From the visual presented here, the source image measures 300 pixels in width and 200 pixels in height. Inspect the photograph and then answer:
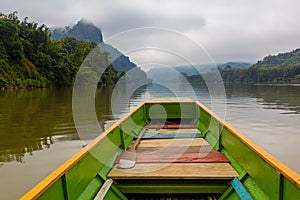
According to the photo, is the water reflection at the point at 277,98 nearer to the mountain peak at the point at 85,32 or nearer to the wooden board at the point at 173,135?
the wooden board at the point at 173,135

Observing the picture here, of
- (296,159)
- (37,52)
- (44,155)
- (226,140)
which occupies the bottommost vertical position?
(296,159)

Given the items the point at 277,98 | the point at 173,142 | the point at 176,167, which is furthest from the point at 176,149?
the point at 277,98

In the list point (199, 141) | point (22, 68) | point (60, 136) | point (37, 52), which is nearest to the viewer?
point (199, 141)

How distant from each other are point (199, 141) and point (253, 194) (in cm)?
211

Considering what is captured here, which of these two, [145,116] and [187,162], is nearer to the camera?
[187,162]

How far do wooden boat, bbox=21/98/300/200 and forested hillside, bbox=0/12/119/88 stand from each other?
2934cm

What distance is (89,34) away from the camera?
141 metres

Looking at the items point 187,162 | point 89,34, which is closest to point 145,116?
point 187,162

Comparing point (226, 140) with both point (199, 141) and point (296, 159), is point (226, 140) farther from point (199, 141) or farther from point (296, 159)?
point (296, 159)

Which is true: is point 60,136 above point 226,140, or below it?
below

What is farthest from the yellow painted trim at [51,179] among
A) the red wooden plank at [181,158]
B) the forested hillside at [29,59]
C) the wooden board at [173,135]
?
the forested hillside at [29,59]

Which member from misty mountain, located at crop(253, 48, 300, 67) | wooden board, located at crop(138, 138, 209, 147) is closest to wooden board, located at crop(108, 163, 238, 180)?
wooden board, located at crop(138, 138, 209, 147)

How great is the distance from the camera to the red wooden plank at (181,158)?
3.19 metres

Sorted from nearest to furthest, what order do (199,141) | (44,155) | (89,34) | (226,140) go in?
(226,140) < (199,141) < (44,155) < (89,34)
